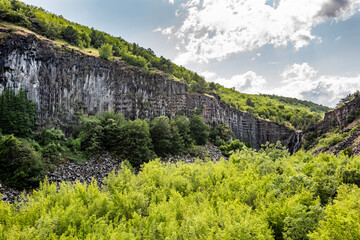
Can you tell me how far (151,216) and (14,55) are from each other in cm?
3695

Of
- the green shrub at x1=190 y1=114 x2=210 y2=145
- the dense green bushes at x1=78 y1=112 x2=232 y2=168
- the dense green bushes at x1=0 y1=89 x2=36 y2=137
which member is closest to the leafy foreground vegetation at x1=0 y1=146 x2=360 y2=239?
the dense green bushes at x1=78 y1=112 x2=232 y2=168

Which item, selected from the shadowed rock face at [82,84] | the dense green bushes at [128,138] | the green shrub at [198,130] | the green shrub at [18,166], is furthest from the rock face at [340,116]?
the green shrub at [18,166]

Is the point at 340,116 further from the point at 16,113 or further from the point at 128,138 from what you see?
the point at 16,113

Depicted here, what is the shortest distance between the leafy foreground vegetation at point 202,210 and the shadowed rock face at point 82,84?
24.4 meters

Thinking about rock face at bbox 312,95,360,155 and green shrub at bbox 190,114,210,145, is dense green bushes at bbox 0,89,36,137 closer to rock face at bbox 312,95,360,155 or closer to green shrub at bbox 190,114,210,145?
green shrub at bbox 190,114,210,145

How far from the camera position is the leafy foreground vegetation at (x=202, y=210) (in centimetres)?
1148

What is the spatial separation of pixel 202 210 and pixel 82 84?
3952 centimetres

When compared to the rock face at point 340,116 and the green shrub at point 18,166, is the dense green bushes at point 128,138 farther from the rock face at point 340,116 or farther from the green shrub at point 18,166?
the rock face at point 340,116

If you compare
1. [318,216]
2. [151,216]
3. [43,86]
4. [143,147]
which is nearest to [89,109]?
[43,86]

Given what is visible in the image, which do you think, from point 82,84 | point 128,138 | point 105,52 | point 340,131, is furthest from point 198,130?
point 340,131

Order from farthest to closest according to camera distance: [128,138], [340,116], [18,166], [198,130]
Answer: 1. [198,130]
2. [340,116]
3. [128,138]
4. [18,166]

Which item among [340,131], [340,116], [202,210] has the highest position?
[340,116]

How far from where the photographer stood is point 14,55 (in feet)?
117

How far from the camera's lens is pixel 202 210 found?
1677 centimetres
